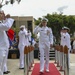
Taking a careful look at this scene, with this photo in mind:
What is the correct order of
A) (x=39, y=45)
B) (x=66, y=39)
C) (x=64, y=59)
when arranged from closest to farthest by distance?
(x=64, y=59)
(x=39, y=45)
(x=66, y=39)

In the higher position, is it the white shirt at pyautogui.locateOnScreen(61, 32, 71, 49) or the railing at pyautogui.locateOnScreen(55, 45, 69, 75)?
the white shirt at pyautogui.locateOnScreen(61, 32, 71, 49)

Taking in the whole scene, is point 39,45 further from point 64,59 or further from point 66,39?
point 66,39

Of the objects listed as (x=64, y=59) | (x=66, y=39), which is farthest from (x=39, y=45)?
(x=66, y=39)

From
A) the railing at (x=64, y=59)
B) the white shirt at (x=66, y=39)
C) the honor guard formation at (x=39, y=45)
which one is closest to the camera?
the honor guard formation at (x=39, y=45)

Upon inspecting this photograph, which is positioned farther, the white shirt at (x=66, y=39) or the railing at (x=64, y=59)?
the white shirt at (x=66, y=39)

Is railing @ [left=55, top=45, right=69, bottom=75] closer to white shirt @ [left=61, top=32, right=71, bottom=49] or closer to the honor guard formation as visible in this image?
the honor guard formation

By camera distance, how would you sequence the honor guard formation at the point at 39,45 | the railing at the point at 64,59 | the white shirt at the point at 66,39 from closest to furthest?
the honor guard formation at the point at 39,45 < the railing at the point at 64,59 < the white shirt at the point at 66,39

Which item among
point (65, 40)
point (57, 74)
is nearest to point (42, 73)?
point (57, 74)

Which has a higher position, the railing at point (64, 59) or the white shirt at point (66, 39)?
the white shirt at point (66, 39)

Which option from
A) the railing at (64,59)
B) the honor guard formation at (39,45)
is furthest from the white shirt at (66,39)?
the railing at (64,59)

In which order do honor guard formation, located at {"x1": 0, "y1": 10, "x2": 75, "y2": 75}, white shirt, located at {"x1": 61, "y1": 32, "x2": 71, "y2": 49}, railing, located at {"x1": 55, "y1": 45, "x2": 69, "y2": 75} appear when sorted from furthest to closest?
1. white shirt, located at {"x1": 61, "y1": 32, "x2": 71, "y2": 49}
2. railing, located at {"x1": 55, "y1": 45, "x2": 69, "y2": 75}
3. honor guard formation, located at {"x1": 0, "y1": 10, "x2": 75, "y2": 75}

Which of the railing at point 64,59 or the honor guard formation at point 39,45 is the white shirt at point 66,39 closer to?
the honor guard formation at point 39,45

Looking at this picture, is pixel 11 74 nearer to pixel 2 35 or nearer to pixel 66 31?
pixel 66 31

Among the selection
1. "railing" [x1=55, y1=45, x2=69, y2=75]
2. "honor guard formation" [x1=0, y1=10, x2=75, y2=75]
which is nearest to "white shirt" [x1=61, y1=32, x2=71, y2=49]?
"honor guard formation" [x1=0, y1=10, x2=75, y2=75]
